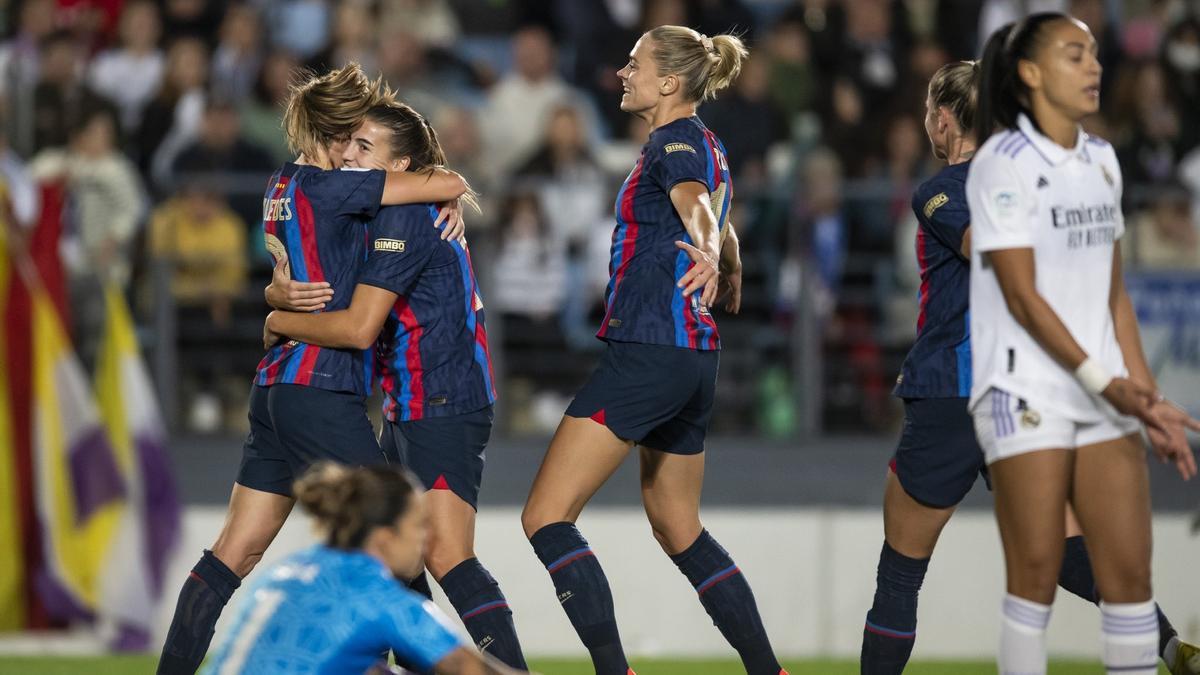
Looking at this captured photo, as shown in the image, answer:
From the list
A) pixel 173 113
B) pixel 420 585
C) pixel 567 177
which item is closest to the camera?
pixel 420 585

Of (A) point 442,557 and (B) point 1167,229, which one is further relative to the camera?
(B) point 1167,229

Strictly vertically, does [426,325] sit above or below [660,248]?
below

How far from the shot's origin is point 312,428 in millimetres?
4227

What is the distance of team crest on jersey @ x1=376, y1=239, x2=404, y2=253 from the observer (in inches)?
170

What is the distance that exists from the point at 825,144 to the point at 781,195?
0.91m

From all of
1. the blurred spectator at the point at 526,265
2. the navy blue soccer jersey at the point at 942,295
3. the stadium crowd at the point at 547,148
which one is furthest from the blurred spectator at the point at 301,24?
the navy blue soccer jersey at the point at 942,295

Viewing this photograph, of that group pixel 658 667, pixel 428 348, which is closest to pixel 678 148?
pixel 428 348

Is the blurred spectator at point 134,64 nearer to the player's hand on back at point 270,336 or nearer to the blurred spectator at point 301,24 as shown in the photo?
the blurred spectator at point 301,24

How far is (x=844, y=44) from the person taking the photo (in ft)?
33.6

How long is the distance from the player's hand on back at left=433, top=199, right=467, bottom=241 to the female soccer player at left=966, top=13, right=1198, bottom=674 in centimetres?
149

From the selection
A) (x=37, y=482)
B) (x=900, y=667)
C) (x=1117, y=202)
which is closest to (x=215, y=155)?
(x=37, y=482)

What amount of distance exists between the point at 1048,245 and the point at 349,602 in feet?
5.63

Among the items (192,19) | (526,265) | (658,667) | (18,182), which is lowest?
(658,667)

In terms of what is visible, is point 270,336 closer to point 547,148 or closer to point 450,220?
point 450,220
